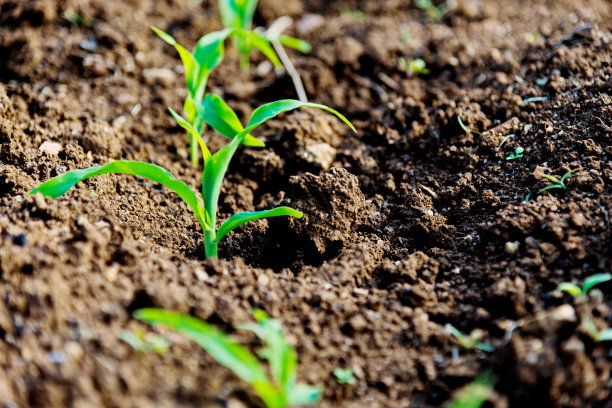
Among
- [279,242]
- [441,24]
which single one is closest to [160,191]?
[279,242]

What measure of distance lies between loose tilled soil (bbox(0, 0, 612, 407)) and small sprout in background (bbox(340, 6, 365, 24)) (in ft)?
0.64

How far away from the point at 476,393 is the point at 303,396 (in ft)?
1.31

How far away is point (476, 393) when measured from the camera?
1242 mm

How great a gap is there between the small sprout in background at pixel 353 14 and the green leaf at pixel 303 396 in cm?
269

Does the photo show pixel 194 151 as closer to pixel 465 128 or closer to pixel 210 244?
pixel 210 244

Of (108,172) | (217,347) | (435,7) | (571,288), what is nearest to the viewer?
(217,347)

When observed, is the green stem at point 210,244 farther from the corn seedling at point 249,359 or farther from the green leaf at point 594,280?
the green leaf at point 594,280

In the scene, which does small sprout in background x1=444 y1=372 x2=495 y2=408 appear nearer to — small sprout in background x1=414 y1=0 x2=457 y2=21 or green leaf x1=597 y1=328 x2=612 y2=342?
green leaf x1=597 y1=328 x2=612 y2=342

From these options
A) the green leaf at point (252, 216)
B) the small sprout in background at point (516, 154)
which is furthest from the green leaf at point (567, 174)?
the green leaf at point (252, 216)

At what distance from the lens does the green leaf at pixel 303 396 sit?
49.3 inches

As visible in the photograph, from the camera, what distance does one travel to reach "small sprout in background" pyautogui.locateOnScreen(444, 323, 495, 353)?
155 cm

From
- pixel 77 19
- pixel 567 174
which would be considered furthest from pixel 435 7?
pixel 77 19

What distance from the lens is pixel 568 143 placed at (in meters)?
2.15

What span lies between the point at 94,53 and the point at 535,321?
2.55 metres
